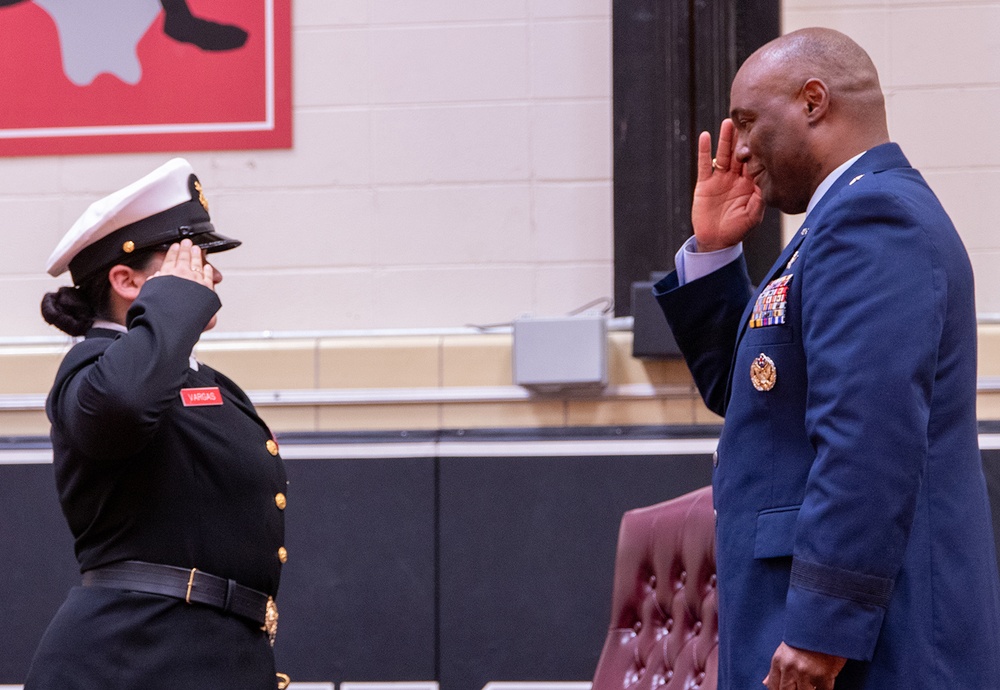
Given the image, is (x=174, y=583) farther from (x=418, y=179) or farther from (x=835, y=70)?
(x=418, y=179)

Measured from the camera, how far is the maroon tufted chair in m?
2.22

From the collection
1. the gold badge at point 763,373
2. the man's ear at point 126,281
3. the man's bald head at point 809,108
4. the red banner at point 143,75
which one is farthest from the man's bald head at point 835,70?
the red banner at point 143,75

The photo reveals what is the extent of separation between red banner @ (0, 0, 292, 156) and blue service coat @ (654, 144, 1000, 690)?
2261 mm

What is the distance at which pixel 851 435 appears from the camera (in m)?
→ 1.28

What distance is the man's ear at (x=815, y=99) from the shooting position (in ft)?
4.98

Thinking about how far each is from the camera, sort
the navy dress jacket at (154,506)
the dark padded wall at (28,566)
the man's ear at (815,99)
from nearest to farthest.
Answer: the man's ear at (815,99)
the navy dress jacket at (154,506)
the dark padded wall at (28,566)

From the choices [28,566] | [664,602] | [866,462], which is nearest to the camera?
[866,462]

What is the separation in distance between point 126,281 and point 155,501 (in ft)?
1.33

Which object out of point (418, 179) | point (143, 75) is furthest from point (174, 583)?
point (143, 75)

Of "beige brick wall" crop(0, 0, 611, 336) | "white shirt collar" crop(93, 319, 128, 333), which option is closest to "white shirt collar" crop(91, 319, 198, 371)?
"white shirt collar" crop(93, 319, 128, 333)

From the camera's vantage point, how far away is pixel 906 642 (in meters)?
1.31

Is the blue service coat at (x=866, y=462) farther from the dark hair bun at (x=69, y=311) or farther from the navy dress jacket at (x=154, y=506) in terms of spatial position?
the dark hair bun at (x=69, y=311)

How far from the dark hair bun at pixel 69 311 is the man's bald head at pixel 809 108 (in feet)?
3.75

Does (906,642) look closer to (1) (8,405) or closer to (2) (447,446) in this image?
(2) (447,446)
